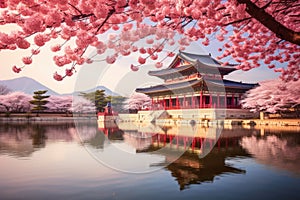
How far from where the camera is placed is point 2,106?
57.2 m

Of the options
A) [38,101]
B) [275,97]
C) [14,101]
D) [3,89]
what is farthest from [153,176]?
[3,89]

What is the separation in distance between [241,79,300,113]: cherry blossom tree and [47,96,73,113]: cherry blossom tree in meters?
46.4

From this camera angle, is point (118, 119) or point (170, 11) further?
point (118, 119)

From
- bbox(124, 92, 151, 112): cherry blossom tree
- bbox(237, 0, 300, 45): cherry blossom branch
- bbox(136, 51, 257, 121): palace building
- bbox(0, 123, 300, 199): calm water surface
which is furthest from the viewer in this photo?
bbox(124, 92, 151, 112): cherry blossom tree

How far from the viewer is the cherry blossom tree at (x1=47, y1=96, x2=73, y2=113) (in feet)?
211

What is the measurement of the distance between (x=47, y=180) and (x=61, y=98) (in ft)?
211

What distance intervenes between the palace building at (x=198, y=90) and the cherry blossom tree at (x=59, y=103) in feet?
104

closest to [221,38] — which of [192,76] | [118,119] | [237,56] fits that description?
[237,56]

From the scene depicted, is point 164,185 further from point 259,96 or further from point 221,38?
point 259,96

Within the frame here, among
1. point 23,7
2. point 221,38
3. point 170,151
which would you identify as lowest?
point 170,151

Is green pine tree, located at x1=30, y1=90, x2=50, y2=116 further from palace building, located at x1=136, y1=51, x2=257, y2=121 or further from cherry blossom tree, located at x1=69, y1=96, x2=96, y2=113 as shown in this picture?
palace building, located at x1=136, y1=51, x2=257, y2=121

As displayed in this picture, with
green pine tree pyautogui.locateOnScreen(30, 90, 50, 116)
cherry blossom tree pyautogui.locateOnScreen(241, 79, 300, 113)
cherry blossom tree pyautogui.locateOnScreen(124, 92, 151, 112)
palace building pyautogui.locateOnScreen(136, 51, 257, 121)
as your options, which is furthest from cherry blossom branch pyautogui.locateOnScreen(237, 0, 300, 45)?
cherry blossom tree pyautogui.locateOnScreen(124, 92, 151, 112)

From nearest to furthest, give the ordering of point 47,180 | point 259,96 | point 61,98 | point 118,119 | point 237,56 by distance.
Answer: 1. point 47,180
2. point 237,56
3. point 259,96
4. point 118,119
5. point 61,98

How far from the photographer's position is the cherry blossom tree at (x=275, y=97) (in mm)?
25969
